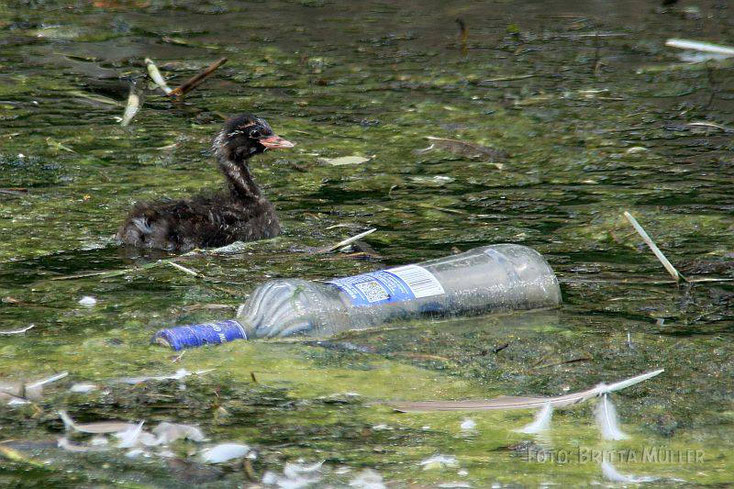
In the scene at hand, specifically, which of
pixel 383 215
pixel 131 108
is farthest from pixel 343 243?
pixel 131 108

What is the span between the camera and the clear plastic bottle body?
4785 millimetres

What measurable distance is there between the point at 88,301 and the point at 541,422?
7.18 ft

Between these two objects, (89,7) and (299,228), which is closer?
(299,228)

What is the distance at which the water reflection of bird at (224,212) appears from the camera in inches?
251

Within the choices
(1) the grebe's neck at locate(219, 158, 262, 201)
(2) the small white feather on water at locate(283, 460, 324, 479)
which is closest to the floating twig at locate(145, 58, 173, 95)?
(1) the grebe's neck at locate(219, 158, 262, 201)

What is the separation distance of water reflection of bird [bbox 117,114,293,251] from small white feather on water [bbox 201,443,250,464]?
2.75 meters

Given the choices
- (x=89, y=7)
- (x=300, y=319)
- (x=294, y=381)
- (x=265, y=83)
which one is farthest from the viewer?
(x=89, y=7)

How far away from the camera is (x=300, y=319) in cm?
479

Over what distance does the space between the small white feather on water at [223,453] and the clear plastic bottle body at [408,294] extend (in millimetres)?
1040

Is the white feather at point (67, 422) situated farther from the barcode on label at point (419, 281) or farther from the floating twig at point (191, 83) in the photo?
the floating twig at point (191, 83)

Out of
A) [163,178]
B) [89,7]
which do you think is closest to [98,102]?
[163,178]

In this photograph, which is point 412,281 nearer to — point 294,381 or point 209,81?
point 294,381

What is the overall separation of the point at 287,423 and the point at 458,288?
141cm

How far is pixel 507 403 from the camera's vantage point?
406 cm
